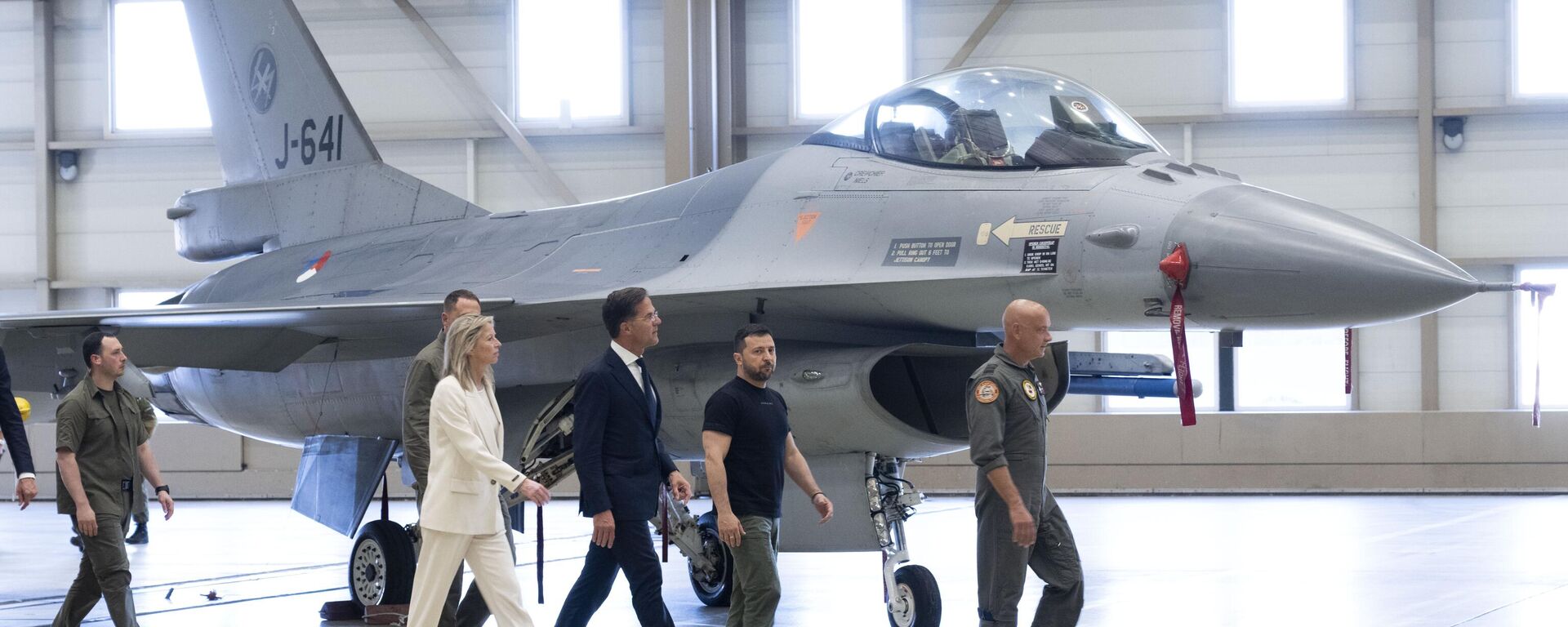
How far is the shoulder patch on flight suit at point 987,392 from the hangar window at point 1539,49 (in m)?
13.5

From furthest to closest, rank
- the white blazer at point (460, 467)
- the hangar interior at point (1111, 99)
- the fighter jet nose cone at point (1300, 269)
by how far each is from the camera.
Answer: the hangar interior at point (1111, 99) → the fighter jet nose cone at point (1300, 269) → the white blazer at point (460, 467)

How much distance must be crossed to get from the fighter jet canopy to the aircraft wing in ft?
7.16

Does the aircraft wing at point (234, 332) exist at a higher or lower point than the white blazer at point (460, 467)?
higher

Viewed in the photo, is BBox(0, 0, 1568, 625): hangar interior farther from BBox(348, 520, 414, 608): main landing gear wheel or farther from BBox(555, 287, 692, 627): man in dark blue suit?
BBox(555, 287, 692, 627): man in dark blue suit

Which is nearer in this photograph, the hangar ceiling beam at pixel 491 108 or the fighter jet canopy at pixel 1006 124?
the fighter jet canopy at pixel 1006 124

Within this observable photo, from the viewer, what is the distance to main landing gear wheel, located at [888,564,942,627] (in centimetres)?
601

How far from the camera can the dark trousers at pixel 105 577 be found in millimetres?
5582

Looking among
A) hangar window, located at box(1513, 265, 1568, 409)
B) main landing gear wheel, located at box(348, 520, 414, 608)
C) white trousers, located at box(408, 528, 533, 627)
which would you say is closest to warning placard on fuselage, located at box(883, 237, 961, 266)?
white trousers, located at box(408, 528, 533, 627)

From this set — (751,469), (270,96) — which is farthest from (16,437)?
(270,96)

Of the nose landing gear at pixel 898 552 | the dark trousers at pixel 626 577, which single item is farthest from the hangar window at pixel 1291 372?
the dark trousers at pixel 626 577

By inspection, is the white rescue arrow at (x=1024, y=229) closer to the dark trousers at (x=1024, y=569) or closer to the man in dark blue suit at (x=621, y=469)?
the dark trousers at (x=1024, y=569)

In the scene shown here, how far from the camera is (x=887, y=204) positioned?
6.54m

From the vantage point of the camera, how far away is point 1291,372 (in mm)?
16312

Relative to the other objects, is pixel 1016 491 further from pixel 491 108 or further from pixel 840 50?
pixel 491 108
